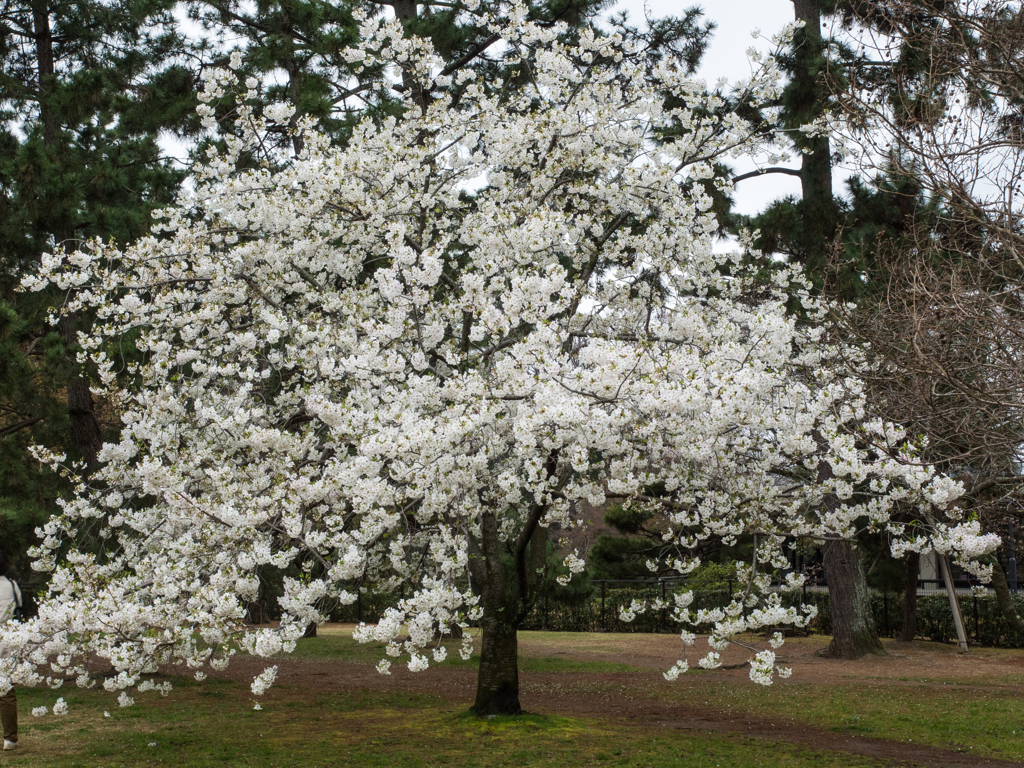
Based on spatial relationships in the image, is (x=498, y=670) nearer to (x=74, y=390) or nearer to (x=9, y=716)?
(x=9, y=716)

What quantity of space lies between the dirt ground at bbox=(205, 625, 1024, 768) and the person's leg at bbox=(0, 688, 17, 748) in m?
4.16

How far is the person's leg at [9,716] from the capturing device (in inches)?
267

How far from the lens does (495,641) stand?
753 cm

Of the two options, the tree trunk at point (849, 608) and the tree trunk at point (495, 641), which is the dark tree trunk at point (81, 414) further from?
the tree trunk at point (849, 608)

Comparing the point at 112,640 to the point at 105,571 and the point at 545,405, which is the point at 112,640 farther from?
the point at 545,405

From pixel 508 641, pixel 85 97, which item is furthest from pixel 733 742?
pixel 85 97

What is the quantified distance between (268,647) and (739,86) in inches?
259

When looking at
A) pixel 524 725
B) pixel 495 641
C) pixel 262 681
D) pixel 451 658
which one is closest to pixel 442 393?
pixel 262 681

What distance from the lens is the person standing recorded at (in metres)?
6.79

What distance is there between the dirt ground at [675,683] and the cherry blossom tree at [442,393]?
4.90ft

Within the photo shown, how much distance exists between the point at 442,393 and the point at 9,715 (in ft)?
14.5

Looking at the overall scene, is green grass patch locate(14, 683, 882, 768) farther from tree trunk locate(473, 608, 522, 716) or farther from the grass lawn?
tree trunk locate(473, 608, 522, 716)

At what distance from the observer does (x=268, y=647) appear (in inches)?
204

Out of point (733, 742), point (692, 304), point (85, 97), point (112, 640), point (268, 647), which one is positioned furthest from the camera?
point (85, 97)
